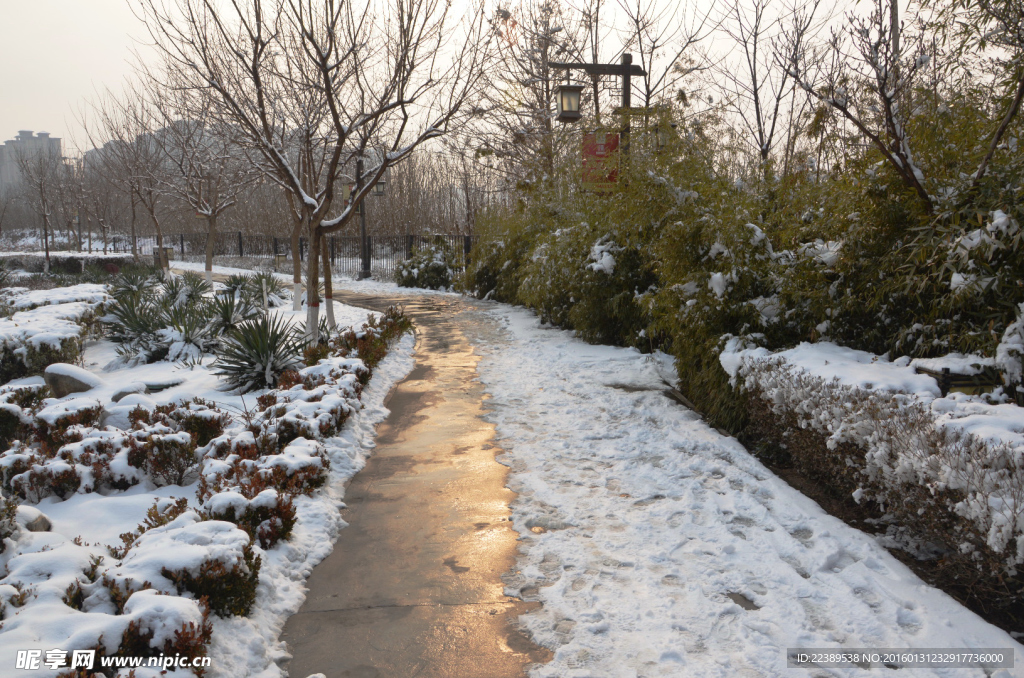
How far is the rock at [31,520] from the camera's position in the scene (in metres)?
3.64

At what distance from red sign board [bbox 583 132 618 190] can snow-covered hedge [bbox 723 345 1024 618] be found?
216 inches

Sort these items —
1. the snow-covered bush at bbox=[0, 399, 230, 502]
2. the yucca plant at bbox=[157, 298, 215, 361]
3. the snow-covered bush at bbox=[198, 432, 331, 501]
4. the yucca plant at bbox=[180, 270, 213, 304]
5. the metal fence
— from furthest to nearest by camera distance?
the metal fence
the yucca plant at bbox=[180, 270, 213, 304]
the yucca plant at bbox=[157, 298, 215, 361]
the snow-covered bush at bbox=[0, 399, 230, 502]
the snow-covered bush at bbox=[198, 432, 331, 501]

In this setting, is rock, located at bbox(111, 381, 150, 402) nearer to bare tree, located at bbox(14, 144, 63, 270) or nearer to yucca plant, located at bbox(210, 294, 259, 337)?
yucca plant, located at bbox(210, 294, 259, 337)

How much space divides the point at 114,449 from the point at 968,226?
6.26 meters

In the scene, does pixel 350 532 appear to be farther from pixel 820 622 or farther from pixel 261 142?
pixel 261 142

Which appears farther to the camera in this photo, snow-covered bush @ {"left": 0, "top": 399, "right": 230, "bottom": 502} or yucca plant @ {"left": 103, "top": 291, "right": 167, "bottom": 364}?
yucca plant @ {"left": 103, "top": 291, "right": 167, "bottom": 364}

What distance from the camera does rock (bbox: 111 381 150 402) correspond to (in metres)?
7.19

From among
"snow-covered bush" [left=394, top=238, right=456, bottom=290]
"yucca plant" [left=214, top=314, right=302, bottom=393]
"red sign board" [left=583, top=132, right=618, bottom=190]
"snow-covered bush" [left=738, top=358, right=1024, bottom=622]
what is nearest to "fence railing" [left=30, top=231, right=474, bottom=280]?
"snow-covered bush" [left=394, top=238, right=456, bottom=290]

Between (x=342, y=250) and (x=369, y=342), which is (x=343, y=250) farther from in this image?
(x=369, y=342)

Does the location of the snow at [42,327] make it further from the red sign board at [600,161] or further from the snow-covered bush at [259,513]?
the red sign board at [600,161]

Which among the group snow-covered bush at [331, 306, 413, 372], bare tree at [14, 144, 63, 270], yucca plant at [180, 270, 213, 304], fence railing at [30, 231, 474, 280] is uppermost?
bare tree at [14, 144, 63, 270]

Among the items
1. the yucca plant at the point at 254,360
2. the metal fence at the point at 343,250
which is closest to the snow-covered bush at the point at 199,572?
the yucca plant at the point at 254,360

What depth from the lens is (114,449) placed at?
5.15 metres

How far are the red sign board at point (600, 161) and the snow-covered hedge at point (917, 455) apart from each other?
5.48 m
